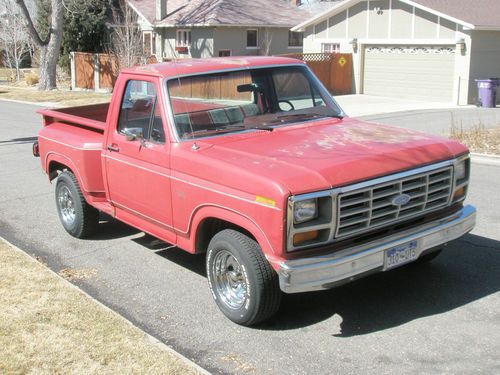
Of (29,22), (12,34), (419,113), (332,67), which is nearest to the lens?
(419,113)

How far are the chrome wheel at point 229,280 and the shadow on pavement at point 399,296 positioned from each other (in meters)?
0.29

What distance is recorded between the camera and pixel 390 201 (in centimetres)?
475

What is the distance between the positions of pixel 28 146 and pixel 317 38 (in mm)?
18887

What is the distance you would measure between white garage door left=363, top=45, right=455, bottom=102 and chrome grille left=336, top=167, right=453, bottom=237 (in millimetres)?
20882

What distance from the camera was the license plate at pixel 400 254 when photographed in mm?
4699

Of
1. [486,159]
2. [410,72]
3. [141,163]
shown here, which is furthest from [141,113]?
[410,72]

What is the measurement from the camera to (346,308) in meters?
5.25

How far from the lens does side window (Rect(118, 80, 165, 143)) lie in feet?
18.7

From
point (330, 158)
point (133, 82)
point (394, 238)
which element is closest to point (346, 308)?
point (394, 238)

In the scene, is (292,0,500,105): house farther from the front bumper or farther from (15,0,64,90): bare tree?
the front bumper

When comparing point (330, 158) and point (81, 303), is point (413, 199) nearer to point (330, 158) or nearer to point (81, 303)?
point (330, 158)

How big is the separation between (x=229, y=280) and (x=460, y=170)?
2157 mm

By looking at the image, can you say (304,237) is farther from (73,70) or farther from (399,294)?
(73,70)

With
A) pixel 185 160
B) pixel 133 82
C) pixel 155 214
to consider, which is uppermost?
pixel 133 82
